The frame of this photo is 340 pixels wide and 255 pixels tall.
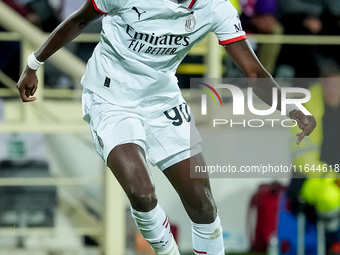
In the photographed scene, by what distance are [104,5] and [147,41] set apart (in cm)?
26

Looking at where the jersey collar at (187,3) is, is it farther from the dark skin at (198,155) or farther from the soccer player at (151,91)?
the dark skin at (198,155)

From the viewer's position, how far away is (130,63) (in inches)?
173

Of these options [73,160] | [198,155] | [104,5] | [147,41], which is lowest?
[73,160]

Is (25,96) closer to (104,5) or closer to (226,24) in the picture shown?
(104,5)

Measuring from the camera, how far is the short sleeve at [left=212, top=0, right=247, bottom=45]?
4434 millimetres

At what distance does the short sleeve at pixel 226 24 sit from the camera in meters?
4.43

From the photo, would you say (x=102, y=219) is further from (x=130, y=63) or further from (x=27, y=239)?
(x=130, y=63)

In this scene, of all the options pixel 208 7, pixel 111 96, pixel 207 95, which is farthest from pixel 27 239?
pixel 208 7

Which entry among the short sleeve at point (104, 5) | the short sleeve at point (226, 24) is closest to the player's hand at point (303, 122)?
the short sleeve at point (226, 24)

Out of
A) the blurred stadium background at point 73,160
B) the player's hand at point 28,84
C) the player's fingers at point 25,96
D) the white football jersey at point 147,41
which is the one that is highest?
the white football jersey at point 147,41

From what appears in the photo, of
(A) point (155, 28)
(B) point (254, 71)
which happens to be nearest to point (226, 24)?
(B) point (254, 71)

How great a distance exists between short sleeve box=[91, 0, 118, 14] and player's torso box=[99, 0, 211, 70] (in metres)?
0.04

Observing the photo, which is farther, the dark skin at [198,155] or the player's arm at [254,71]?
the player's arm at [254,71]

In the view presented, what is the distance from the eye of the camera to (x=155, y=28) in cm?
432
